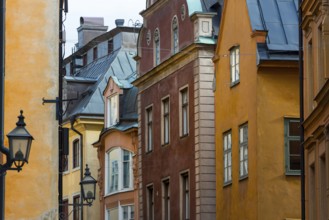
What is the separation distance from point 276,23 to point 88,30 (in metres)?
31.6

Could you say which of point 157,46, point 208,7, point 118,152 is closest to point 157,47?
point 157,46

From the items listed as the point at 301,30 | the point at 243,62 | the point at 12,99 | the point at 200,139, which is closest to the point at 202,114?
the point at 200,139

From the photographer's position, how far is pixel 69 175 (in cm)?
6238

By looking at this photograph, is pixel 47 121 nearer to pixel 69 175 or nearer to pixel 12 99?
pixel 12 99

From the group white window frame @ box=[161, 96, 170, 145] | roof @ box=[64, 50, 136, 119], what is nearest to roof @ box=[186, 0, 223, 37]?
white window frame @ box=[161, 96, 170, 145]

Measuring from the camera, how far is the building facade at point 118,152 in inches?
2181

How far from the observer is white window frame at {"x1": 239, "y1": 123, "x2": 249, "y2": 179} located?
133 feet

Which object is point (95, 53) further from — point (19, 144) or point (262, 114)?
point (19, 144)

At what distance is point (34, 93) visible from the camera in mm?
30797

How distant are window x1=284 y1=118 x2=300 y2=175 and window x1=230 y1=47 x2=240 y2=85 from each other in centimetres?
262

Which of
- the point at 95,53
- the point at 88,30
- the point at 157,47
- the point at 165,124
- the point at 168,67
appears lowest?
the point at 165,124

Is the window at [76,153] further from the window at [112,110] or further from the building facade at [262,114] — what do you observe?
the building facade at [262,114]

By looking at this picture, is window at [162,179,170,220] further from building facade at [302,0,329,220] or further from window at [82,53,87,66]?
window at [82,53,87,66]

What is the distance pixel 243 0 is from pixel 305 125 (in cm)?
1035
